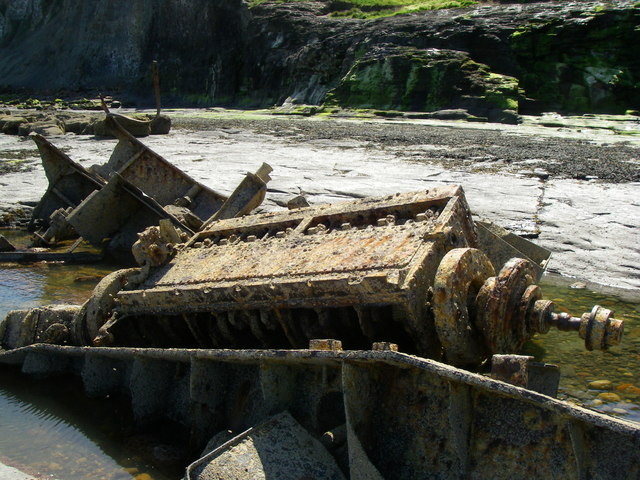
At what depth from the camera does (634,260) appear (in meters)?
7.17

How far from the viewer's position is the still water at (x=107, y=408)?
4.29 meters

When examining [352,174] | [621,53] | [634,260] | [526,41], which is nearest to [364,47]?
[526,41]

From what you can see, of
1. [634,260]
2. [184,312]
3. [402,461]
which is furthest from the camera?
[634,260]

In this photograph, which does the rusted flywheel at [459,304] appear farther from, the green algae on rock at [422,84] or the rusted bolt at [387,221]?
the green algae on rock at [422,84]

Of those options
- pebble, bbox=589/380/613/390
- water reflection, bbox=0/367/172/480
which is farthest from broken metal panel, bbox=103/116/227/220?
pebble, bbox=589/380/613/390

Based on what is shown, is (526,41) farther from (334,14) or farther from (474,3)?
(334,14)

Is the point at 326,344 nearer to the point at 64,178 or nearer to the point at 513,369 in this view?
the point at 513,369

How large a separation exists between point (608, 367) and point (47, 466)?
3950mm

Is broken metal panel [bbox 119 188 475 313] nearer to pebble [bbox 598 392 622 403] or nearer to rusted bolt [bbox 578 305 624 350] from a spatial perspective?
rusted bolt [bbox 578 305 624 350]

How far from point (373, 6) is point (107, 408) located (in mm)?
38697

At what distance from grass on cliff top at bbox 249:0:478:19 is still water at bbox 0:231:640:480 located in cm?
3202

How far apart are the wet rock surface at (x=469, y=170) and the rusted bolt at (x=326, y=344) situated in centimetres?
441

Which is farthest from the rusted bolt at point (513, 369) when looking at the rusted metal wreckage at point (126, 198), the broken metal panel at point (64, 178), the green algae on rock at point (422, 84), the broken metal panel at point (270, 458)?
the green algae on rock at point (422, 84)

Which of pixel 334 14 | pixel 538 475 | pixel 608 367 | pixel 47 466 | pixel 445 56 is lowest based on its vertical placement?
pixel 47 466
